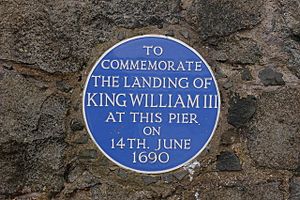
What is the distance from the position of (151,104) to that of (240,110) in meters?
0.30

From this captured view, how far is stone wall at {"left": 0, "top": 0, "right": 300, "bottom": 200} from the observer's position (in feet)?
6.24

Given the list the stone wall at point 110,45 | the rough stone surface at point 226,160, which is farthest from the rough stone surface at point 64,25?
the rough stone surface at point 226,160

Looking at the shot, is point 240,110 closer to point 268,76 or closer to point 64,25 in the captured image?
point 268,76

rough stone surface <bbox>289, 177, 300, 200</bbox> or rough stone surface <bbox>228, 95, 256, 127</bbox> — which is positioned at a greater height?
rough stone surface <bbox>228, 95, 256, 127</bbox>

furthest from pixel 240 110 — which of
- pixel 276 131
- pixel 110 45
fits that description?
pixel 110 45

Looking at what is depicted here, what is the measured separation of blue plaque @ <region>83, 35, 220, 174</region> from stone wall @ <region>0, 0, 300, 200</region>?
33mm

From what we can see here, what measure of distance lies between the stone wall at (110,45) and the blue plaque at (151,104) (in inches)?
1.3

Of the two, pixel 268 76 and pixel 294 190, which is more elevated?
pixel 268 76

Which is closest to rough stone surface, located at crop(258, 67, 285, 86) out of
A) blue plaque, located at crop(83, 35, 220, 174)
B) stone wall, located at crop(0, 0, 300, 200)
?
stone wall, located at crop(0, 0, 300, 200)

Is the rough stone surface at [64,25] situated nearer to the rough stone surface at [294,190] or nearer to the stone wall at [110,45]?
the stone wall at [110,45]

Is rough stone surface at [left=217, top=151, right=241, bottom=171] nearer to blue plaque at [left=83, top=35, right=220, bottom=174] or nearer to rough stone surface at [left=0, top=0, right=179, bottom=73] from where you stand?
blue plaque at [left=83, top=35, right=220, bottom=174]

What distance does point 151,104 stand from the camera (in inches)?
76.2

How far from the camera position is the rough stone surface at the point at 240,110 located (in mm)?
1952

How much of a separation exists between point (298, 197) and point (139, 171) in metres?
0.55
